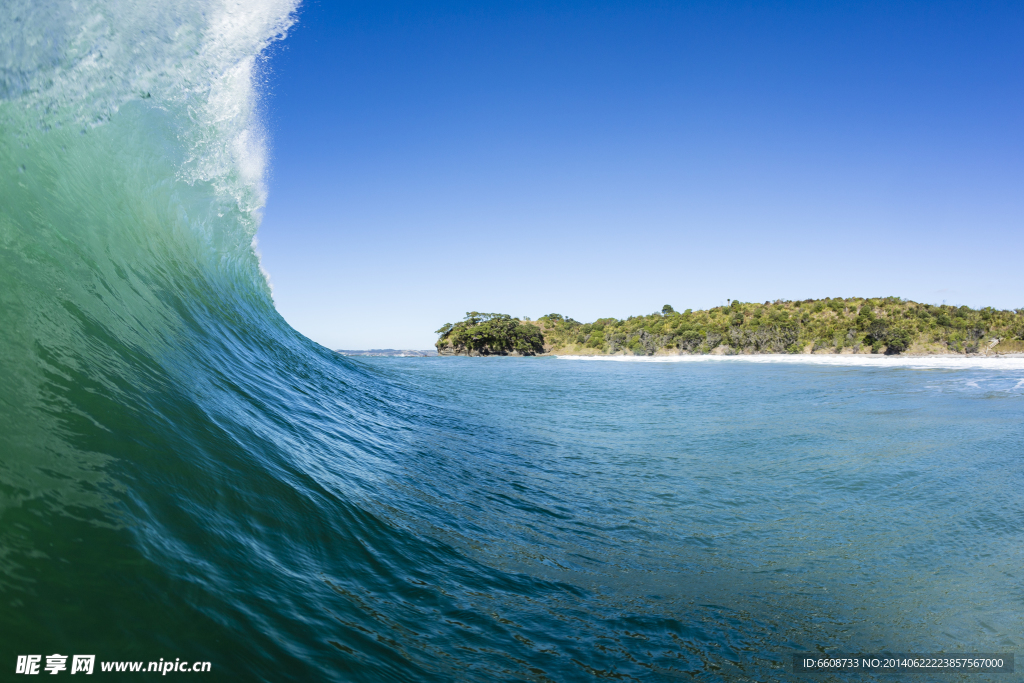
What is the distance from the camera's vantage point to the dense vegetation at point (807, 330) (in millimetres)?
53275

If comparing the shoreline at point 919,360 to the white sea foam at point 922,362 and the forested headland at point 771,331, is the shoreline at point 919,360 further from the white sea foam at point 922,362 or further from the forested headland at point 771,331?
A: the forested headland at point 771,331

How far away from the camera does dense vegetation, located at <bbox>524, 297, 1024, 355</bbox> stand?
53275 mm

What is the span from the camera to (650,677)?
8.82ft

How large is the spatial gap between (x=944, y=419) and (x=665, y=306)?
297ft

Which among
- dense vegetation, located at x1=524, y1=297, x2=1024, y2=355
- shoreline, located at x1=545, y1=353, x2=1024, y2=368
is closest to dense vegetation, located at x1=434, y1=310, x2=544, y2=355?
dense vegetation, located at x1=524, y1=297, x2=1024, y2=355

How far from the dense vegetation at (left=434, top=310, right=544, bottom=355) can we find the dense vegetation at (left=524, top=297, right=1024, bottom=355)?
1139 cm

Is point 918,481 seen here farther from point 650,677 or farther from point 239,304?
point 239,304

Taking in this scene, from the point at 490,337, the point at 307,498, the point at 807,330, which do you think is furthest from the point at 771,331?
the point at 307,498

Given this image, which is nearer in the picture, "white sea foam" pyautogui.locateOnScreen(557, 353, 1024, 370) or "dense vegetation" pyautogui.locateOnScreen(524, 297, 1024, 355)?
"white sea foam" pyautogui.locateOnScreen(557, 353, 1024, 370)

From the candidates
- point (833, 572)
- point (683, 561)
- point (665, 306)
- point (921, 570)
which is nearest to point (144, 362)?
point (683, 561)

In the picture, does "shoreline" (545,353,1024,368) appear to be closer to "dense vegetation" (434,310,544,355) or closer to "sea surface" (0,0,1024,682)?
"sea surface" (0,0,1024,682)

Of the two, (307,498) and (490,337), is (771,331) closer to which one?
(490,337)

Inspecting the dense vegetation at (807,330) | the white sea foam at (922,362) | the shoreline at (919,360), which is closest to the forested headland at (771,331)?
the dense vegetation at (807,330)

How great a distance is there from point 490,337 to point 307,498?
263ft
